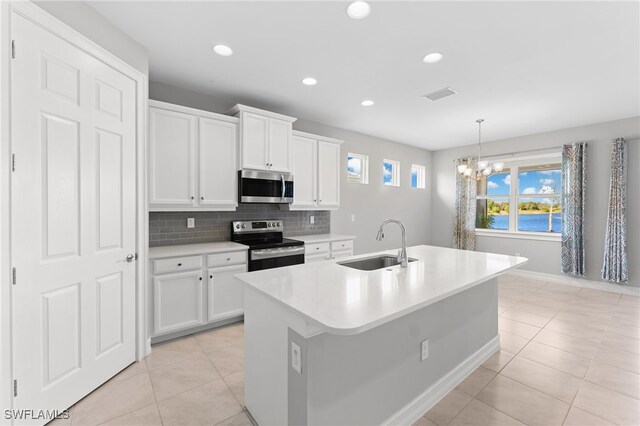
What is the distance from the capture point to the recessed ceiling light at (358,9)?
6.24 feet

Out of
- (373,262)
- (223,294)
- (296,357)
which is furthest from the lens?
(223,294)

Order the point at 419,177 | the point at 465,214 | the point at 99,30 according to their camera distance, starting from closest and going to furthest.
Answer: the point at 99,30 < the point at 465,214 < the point at 419,177

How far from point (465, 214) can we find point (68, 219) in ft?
21.0

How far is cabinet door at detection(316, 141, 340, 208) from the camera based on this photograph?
423 cm

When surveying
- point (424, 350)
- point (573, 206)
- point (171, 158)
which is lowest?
point (424, 350)

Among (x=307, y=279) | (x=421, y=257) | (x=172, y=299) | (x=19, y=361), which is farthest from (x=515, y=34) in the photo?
(x=19, y=361)

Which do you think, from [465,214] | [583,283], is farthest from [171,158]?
[583,283]

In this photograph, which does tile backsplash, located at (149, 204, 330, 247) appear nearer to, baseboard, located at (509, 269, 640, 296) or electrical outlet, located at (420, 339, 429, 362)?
electrical outlet, located at (420, 339, 429, 362)

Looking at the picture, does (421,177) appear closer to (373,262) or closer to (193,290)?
(373,262)

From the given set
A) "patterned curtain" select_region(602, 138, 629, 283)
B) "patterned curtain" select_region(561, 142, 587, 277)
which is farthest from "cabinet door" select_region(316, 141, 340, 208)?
"patterned curtain" select_region(602, 138, 629, 283)

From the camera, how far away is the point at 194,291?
2.83 meters

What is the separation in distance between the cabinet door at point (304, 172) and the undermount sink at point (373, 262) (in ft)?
5.88

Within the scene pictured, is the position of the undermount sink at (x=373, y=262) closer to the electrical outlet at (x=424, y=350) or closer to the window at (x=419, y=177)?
the electrical outlet at (x=424, y=350)

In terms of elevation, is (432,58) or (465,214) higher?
(432,58)
